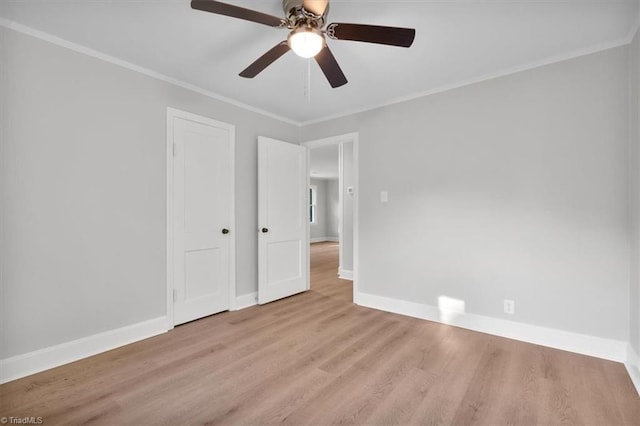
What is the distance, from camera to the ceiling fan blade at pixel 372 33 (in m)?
1.64

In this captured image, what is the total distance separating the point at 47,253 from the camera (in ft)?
7.33

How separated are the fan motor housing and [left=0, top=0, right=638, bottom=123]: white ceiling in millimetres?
214

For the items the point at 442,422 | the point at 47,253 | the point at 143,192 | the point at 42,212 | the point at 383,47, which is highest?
the point at 383,47

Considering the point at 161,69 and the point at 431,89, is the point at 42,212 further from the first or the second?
the point at 431,89

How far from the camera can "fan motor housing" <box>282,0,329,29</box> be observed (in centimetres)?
169

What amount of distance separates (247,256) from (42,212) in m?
1.96

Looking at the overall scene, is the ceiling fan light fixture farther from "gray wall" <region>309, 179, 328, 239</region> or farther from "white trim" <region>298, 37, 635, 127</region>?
"gray wall" <region>309, 179, 328, 239</region>

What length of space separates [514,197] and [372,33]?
6.58 feet

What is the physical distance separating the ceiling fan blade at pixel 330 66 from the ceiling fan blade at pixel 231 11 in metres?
0.34

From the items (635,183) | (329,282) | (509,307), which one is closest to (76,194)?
(329,282)

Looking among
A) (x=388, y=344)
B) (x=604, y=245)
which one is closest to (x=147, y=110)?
(x=388, y=344)

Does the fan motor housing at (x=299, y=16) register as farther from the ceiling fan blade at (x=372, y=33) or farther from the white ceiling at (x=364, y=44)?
the white ceiling at (x=364, y=44)

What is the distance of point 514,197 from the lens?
9.04 ft

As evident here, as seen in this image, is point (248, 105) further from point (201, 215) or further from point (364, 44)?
point (364, 44)
